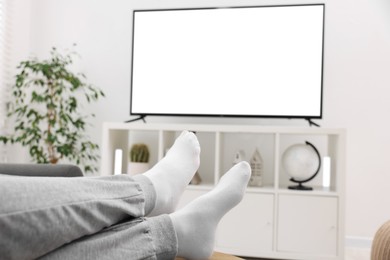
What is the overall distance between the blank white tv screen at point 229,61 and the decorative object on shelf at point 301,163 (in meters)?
0.22

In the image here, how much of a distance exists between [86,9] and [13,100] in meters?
0.79

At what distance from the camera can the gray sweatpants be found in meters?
0.71

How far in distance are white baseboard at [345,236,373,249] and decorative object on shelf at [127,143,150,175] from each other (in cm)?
131

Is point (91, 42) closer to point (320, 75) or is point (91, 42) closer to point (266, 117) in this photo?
point (266, 117)

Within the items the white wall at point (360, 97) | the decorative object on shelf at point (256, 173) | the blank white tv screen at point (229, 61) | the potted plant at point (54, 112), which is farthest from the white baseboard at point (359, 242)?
the potted plant at point (54, 112)

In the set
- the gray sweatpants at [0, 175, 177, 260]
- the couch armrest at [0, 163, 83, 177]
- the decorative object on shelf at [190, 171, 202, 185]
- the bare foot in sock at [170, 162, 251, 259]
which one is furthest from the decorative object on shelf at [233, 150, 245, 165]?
the gray sweatpants at [0, 175, 177, 260]

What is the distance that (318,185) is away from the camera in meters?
2.85

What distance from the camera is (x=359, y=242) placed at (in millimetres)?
2814

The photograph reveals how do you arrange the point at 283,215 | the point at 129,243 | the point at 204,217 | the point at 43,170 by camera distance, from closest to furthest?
1. the point at 129,243
2. the point at 204,217
3. the point at 43,170
4. the point at 283,215

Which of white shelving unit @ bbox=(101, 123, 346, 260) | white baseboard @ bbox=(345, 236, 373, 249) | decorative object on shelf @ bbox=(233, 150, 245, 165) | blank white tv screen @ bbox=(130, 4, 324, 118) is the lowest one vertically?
white baseboard @ bbox=(345, 236, 373, 249)

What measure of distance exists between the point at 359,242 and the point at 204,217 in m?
2.05

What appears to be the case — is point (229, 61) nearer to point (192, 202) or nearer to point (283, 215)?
point (283, 215)

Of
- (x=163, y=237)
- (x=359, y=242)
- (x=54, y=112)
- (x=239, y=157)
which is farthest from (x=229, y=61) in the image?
(x=163, y=237)

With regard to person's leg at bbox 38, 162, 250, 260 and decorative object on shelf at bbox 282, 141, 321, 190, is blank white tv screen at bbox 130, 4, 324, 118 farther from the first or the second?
person's leg at bbox 38, 162, 250, 260
